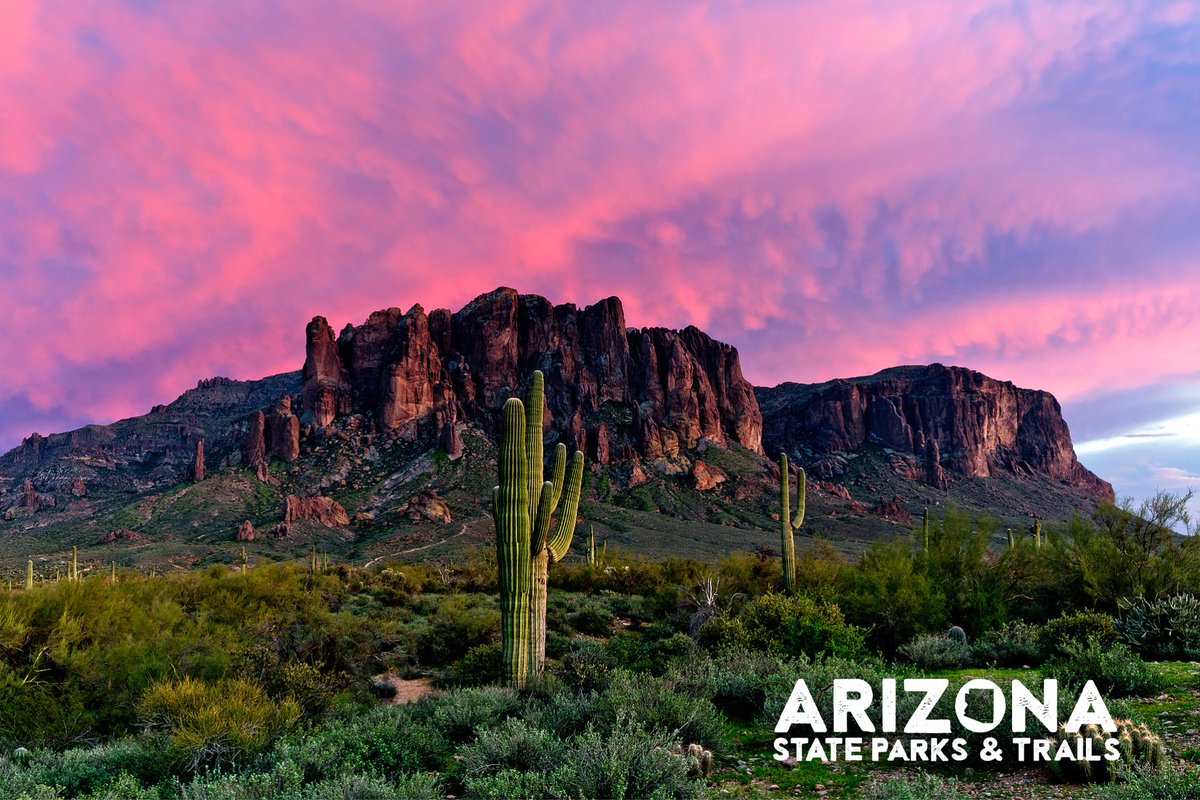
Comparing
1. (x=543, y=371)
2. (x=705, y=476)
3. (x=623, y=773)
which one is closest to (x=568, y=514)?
(x=623, y=773)

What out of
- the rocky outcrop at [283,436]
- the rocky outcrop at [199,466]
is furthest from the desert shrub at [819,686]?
the rocky outcrop at [199,466]

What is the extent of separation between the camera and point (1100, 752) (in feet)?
18.4

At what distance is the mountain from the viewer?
256 ft

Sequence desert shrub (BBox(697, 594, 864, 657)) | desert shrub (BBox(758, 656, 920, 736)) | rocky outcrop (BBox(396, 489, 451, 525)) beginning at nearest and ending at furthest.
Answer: desert shrub (BBox(758, 656, 920, 736)) → desert shrub (BBox(697, 594, 864, 657)) → rocky outcrop (BBox(396, 489, 451, 525))

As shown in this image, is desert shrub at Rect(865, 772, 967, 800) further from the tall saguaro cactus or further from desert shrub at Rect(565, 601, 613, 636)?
desert shrub at Rect(565, 601, 613, 636)

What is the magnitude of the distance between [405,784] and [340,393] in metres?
119

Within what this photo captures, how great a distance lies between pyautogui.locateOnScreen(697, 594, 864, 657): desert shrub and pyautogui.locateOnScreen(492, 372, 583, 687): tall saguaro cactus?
3763mm

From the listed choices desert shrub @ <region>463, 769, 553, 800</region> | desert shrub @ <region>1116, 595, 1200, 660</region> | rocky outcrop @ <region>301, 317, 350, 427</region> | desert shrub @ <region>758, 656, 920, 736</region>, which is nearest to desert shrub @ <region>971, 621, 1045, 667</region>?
desert shrub @ <region>1116, 595, 1200, 660</region>

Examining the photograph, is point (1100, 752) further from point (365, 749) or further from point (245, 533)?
point (245, 533)

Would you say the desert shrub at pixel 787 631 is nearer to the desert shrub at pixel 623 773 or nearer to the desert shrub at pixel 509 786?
the desert shrub at pixel 623 773

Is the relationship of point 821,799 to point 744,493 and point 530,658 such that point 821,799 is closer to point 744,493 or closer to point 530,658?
point 530,658

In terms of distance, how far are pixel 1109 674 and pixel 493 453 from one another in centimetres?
9381

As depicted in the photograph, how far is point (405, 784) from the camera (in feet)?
18.7

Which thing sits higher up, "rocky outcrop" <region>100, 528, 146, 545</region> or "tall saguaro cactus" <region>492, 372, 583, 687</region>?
"tall saguaro cactus" <region>492, 372, 583, 687</region>
